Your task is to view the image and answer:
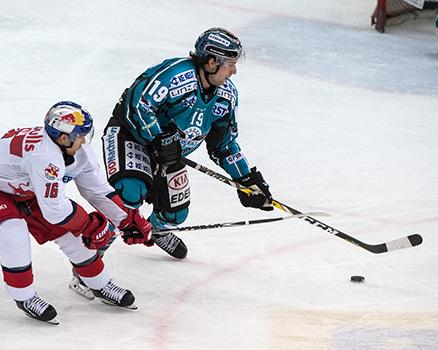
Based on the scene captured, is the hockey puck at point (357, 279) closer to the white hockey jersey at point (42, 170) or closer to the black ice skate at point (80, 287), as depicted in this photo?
the black ice skate at point (80, 287)

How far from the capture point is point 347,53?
8.84 m

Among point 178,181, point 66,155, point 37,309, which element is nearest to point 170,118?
point 178,181

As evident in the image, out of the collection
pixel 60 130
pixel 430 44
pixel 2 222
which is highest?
pixel 60 130

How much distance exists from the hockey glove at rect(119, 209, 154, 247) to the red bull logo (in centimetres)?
52

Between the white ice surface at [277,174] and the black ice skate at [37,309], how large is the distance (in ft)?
0.17

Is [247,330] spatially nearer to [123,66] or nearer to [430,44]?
[123,66]

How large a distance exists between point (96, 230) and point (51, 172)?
333 millimetres

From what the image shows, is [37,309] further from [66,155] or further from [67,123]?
[67,123]

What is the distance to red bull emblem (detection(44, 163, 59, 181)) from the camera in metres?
3.88

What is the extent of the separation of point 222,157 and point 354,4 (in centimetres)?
586

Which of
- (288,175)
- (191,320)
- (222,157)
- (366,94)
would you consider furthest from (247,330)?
(366,94)

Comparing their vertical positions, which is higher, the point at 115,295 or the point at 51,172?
the point at 51,172

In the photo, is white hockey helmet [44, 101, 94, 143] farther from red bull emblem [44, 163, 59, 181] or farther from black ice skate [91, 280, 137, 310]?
black ice skate [91, 280, 137, 310]

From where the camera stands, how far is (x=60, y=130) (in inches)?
153
